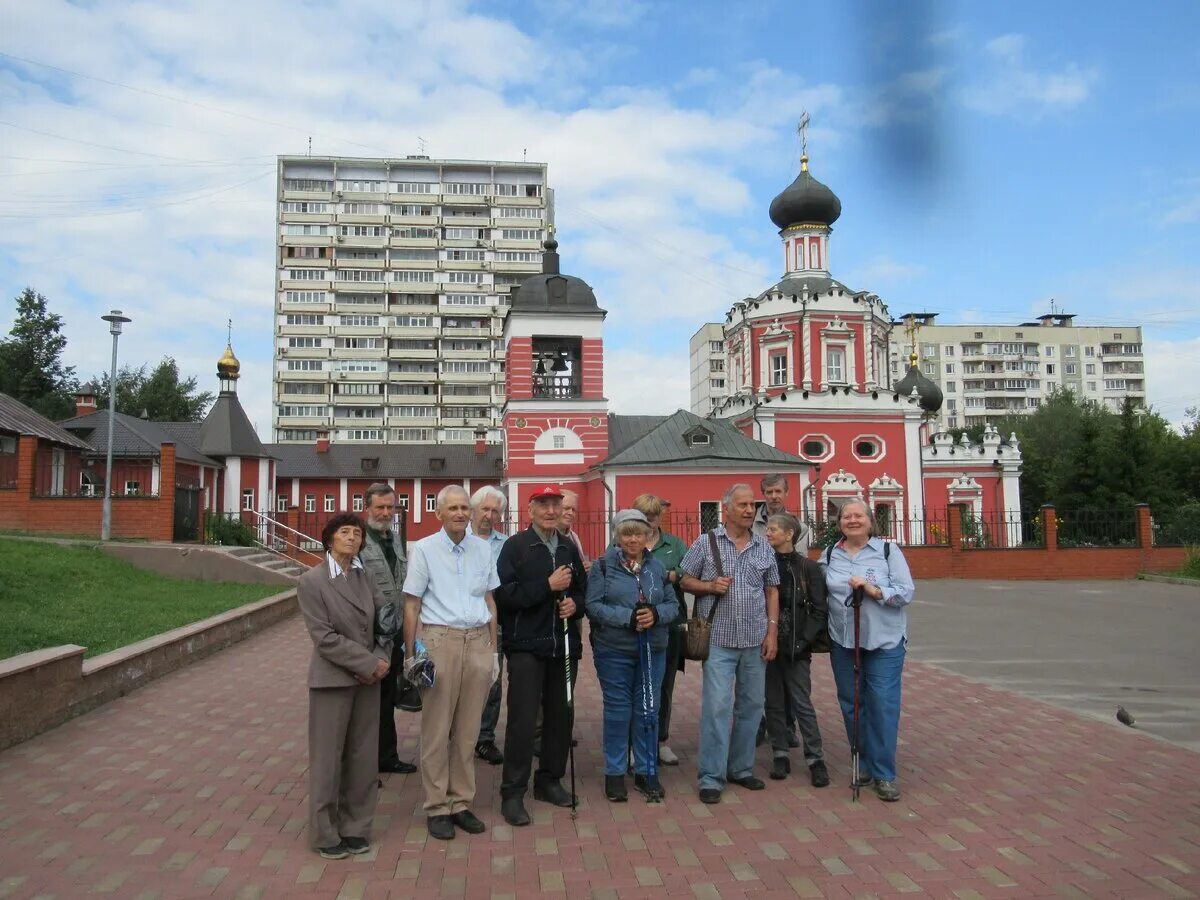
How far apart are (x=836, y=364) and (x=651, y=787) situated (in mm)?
31708

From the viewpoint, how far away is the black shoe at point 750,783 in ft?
18.0

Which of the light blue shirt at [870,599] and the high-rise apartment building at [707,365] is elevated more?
the high-rise apartment building at [707,365]

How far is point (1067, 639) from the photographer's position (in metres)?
12.0

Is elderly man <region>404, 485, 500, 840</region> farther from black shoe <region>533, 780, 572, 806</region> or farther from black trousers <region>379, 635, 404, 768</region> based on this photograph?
black trousers <region>379, 635, 404, 768</region>

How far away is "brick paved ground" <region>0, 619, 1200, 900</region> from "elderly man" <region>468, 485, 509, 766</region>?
11.4 inches

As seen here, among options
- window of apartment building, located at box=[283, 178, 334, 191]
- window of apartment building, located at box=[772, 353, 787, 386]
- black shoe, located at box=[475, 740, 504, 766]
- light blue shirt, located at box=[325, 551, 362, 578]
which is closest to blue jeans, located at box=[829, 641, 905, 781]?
black shoe, located at box=[475, 740, 504, 766]

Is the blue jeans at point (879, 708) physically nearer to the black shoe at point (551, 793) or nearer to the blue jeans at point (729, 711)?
the blue jeans at point (729, 711)

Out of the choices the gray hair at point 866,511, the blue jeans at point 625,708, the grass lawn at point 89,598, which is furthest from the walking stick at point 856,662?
the grass lawn at point 89,598

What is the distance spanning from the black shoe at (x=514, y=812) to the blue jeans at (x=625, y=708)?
0.63m

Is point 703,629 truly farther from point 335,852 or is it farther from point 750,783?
point 335,852

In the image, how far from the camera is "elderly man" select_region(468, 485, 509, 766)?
5.70 metres

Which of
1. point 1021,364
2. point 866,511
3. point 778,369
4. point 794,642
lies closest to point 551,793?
point 794,642

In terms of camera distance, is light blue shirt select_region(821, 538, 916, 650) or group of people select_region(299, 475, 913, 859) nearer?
group of people select_region(299, 475, 913, 859)

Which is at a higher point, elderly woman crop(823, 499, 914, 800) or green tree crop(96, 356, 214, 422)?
green tree crop(96, 356, 214, 422)
